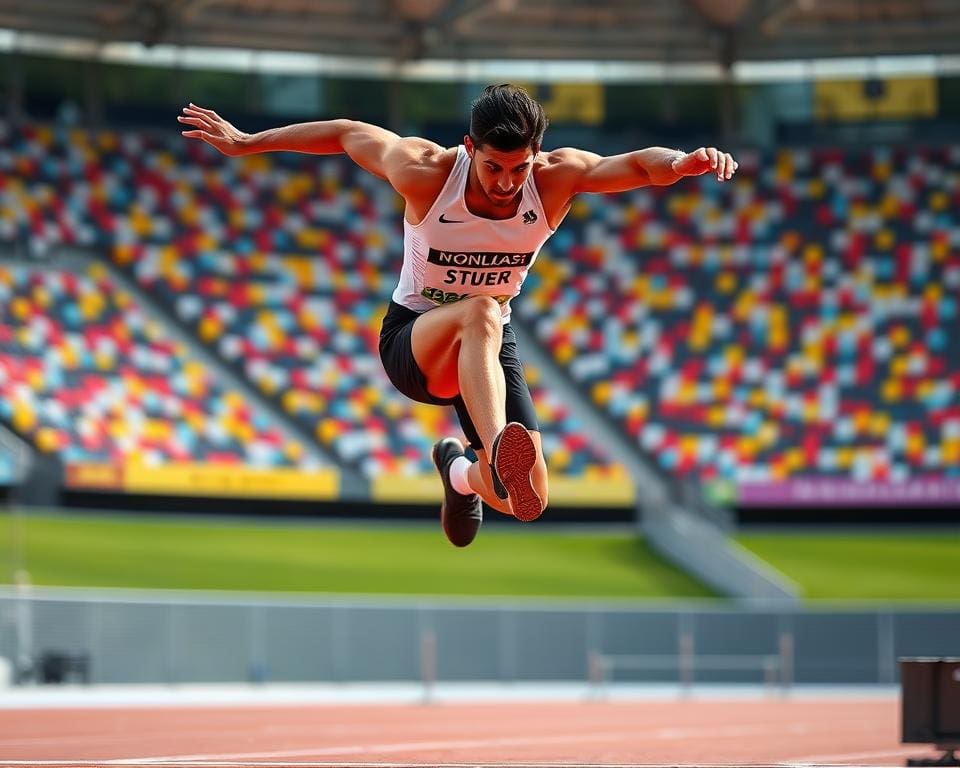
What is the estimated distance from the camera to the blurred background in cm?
2412

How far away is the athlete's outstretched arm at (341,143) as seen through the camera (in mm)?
7527

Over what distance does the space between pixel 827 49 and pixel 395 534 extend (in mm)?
14420

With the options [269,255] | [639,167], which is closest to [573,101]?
[269,255]

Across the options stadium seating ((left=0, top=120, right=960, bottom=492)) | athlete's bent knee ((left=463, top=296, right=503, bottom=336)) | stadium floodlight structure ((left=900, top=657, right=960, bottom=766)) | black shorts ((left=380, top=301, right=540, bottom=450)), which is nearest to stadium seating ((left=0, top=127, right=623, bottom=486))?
stadium seating ((left=0, top=120, right=960, bottom=492))

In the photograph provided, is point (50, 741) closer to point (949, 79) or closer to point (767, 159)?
point (767, 159)

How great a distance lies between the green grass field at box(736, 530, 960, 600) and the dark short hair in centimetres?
1997

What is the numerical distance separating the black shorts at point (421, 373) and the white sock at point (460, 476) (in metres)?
0.30

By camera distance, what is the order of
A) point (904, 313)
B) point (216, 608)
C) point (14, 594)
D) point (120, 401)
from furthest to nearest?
1. point (904, 313)
2. point (120, 401)
3. point (216, 608)
4. point (14, 594)

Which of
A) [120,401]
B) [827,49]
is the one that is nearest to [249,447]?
[120,401]

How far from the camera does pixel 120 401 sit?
26.7 meters

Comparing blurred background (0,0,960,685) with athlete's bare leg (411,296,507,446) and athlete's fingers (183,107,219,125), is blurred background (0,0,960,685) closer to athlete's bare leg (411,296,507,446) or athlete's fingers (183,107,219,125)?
athlete's fingers (183,107,219,125)

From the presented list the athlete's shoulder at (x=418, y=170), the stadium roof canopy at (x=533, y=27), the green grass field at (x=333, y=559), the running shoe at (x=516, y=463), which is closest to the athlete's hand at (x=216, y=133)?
the athlete's shoulder at (x=418, y=170)

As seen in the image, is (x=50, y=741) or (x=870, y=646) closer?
(x=50, y=741)

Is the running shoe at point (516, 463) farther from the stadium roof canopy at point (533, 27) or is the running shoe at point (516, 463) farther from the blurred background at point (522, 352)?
the stadium roof canopy at point (533, 27)
